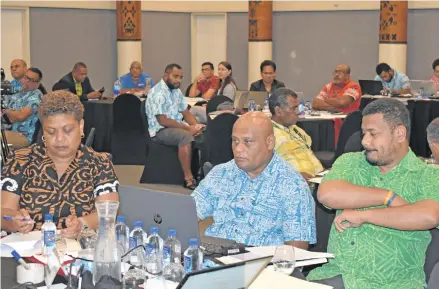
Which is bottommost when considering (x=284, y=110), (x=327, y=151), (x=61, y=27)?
(x=327, y=151)

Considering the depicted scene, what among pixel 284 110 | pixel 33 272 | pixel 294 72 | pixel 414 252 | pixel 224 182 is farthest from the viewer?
pixel 294 72

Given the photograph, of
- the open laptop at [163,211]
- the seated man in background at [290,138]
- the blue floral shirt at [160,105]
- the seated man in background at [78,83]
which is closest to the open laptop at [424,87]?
the blue floral shirt at [160,105]

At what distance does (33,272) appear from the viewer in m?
2.65

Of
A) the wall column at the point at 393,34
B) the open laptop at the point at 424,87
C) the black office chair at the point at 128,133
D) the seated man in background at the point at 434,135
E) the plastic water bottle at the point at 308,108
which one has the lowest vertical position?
the black office chair at the point at 128,133

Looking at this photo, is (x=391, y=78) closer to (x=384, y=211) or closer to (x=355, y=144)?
(x=355, y=144)

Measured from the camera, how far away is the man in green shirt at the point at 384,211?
311cm

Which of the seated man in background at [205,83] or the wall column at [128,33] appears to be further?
the wall column at [128,33]

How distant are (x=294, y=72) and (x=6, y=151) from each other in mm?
9780

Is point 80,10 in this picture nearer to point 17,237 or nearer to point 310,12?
point 310,12

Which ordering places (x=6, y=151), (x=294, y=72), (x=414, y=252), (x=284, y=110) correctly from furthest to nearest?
1. (x=294, y=72)
2. (x=6, y=151)
3. (x=284, y=110)
4. (x=414, y=252)

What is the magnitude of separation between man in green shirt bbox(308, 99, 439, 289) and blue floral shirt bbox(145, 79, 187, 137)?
5170mm

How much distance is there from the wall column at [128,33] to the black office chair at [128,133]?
17.0 ft

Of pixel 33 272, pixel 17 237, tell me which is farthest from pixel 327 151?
pixel 33 272

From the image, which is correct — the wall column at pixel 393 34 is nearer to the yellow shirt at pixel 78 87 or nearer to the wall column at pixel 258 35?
the wall column at pixel 258 35
